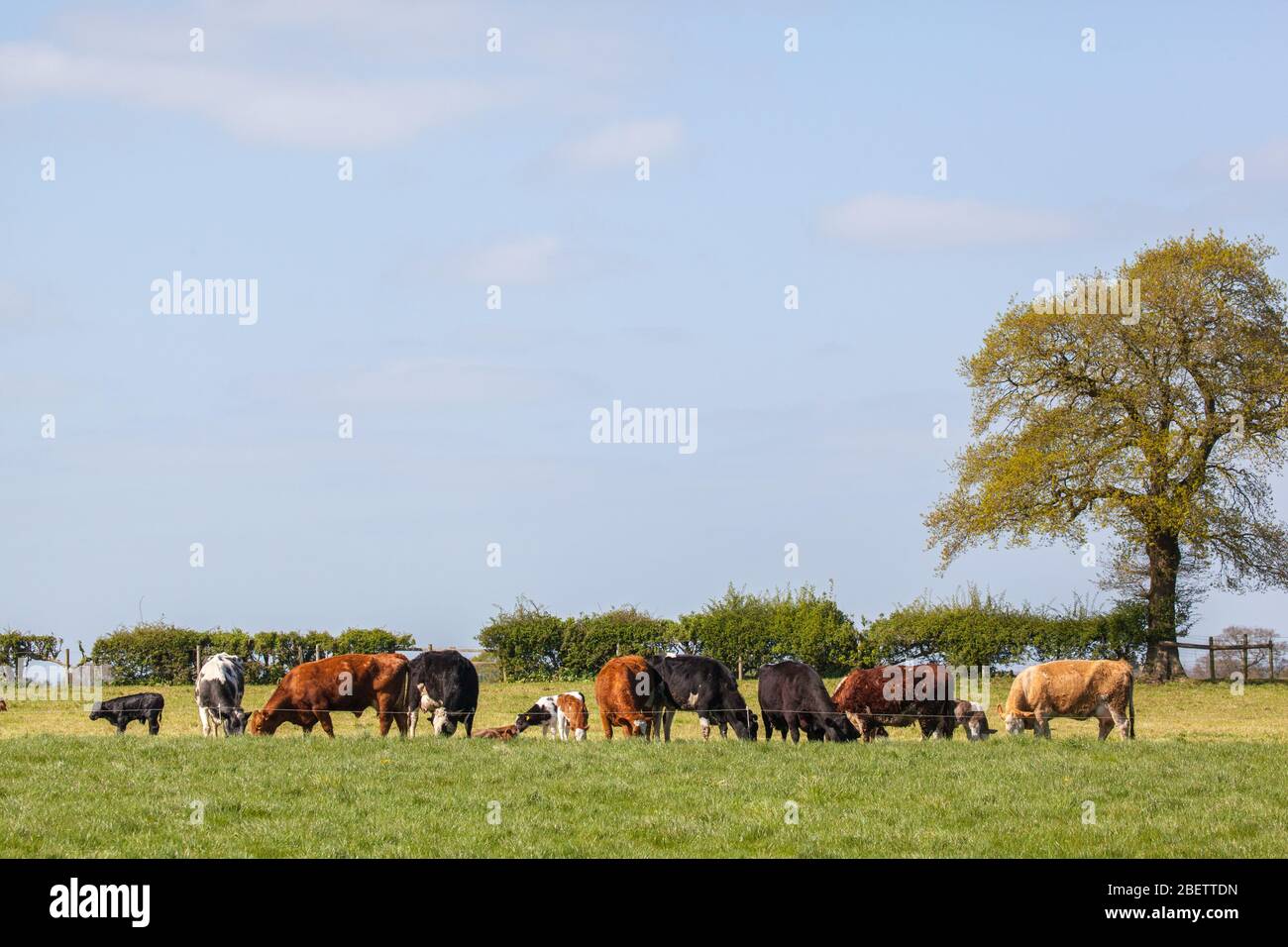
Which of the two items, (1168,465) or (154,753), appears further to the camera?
(1168,465)

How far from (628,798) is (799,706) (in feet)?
34.7

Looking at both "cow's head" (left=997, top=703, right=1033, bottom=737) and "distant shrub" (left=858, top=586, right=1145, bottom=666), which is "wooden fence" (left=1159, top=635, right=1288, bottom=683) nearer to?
"distant shrub" (left=858, top=586, right=1145, bottom=666)

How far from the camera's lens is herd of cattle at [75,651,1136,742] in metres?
28.8

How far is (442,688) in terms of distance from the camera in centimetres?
2928

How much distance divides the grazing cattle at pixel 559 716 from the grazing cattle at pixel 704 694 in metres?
2.68

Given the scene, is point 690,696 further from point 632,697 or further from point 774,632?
point 774,632

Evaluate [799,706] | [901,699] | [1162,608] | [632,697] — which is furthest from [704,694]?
[1162,608]

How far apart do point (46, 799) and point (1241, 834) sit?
44.3 ft

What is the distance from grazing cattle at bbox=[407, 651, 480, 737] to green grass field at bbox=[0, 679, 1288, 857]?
452cm

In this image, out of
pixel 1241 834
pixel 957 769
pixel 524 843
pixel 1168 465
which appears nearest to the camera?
pixel 524 843

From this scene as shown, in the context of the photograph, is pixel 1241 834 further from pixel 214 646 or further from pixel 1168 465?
pixel 214 646

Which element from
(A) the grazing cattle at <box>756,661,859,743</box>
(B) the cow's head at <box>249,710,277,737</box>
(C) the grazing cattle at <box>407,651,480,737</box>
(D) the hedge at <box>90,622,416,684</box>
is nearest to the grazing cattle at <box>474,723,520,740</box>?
(C) the grazing cattle at <box>407,651,480,737</box>
